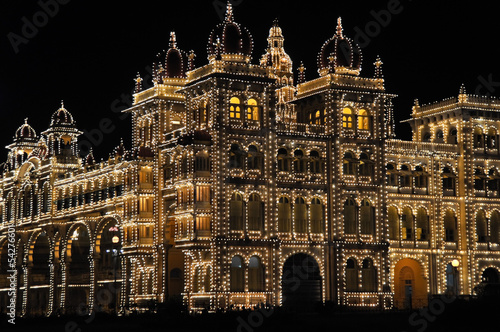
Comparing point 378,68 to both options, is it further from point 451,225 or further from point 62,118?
point 62,118

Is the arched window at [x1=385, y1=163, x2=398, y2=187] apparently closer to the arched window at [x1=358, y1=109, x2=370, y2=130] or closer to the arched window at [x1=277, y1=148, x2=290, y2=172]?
the arched window at [x1=358, y1=109, x2=370, y2=130]

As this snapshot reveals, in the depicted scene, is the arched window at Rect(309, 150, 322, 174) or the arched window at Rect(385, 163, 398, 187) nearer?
the arched window at Rect(309, 150, 322, 174)

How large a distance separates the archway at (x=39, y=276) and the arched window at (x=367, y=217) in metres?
36.5

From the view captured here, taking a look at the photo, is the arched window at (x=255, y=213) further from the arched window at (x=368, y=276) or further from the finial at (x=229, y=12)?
the finial at (x=229, y=12)

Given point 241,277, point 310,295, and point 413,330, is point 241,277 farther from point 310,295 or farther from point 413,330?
point 413,330

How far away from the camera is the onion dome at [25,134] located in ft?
370

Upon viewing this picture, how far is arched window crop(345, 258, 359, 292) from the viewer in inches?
3236

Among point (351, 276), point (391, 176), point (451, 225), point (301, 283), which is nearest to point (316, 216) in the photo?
point (301, 283)

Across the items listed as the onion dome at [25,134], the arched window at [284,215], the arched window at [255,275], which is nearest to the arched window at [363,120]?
the arched window at [284,215]

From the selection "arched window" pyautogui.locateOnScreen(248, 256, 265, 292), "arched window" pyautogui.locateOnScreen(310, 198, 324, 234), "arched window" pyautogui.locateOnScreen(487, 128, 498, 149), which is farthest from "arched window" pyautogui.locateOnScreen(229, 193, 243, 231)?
"arched window" pyautogui.locateOnScreen(487, 128, 498, 149)

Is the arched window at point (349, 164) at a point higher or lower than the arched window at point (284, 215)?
higher

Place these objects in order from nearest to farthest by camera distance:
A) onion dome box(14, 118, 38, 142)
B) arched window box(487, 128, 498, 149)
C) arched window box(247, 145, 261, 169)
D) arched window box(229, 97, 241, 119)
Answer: arched window box(229, 97, 241, 119), arched window box(247, 145, 261, 169), arched window box(487, 128, 498, 149), onion dome box(14, 118, 38, 142)

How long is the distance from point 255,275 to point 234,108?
12.7 meters

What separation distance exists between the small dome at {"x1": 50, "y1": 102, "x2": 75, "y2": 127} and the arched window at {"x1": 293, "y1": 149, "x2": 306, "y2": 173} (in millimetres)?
30795
